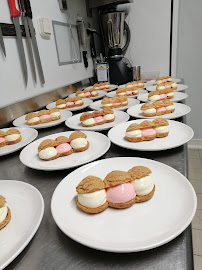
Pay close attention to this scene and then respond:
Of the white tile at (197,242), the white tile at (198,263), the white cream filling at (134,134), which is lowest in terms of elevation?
the white tile at (197,242)

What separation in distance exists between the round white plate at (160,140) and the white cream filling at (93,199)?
27 centimetres

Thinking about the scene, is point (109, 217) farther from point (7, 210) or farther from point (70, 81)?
Answer: point (70, 81)

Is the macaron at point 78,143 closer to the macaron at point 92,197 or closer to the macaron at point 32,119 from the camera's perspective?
the macaron at point 92,197

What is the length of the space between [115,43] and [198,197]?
5.35 ft

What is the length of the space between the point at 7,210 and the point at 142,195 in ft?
0.95

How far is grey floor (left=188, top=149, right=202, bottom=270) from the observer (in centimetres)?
138

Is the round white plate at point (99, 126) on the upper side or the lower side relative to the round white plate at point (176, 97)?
lower

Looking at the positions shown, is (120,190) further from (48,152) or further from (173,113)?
(173,113)

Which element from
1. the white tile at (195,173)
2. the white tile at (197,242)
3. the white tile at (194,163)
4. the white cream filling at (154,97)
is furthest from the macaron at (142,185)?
the white tile at (194,163)

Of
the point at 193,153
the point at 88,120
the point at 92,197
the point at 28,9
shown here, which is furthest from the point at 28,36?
the point at 193,153

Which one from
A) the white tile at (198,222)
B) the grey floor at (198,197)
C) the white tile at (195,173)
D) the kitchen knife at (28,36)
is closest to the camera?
the kitchen knife at (28,36)

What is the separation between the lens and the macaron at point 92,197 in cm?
43

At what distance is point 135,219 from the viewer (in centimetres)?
41

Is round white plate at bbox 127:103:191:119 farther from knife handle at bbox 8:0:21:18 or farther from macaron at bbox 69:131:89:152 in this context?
knife handle at bbox 8:0:21:18
